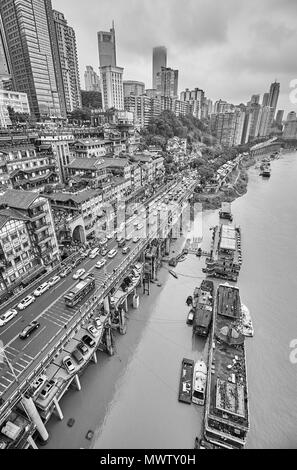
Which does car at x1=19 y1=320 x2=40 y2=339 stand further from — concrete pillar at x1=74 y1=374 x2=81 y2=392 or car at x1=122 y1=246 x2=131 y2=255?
car at x1=122 y1=246 x2=131 y2=255

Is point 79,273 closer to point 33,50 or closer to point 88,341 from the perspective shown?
point 88,341

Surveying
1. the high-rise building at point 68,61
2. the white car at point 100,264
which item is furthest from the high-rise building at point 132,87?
the white car at point 100,264

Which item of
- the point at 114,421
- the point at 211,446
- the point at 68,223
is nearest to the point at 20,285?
the point at 68,223

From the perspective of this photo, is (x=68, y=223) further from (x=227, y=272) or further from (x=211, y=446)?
(x=211, y=446)

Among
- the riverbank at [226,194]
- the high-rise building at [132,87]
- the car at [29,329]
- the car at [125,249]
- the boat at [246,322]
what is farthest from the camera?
the high-rise building at [132,87]

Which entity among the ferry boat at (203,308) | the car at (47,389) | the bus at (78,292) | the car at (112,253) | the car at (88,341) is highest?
the bus at (78,292)

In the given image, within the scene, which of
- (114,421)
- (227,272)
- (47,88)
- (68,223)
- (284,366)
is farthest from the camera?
(47,88)

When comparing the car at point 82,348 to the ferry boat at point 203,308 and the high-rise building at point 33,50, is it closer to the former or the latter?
the ferry boat at point 203,308

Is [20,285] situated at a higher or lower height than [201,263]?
higher
